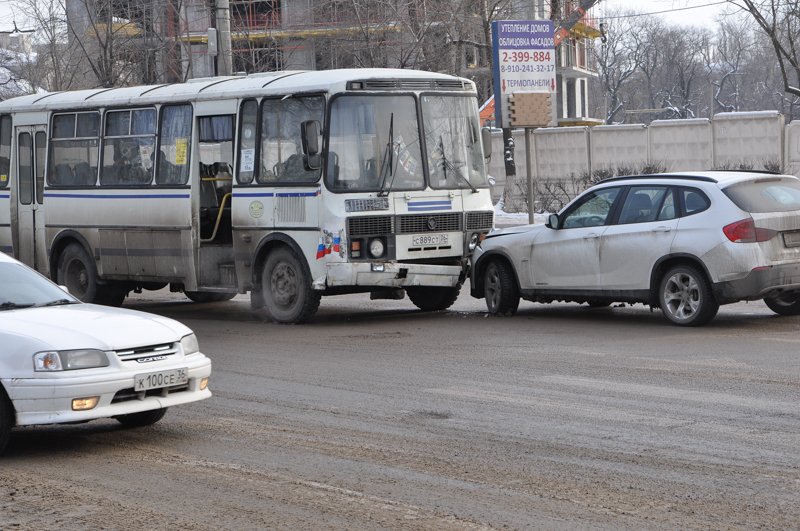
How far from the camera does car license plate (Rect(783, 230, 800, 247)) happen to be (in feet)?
44.4

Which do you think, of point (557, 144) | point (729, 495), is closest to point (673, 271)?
point (729, 495)

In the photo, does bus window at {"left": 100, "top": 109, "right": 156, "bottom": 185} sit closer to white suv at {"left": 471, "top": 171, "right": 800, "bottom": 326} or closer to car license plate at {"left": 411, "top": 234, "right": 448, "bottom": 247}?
car license plate at {"left": 411, "top": 234, "right": 448, "bottom": 247}

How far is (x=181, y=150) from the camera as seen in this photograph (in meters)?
16.9

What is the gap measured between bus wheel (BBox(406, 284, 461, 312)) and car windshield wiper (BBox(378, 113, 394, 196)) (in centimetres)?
186

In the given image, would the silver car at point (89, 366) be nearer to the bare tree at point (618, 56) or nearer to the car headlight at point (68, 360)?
the car headlight at point (68, 360)

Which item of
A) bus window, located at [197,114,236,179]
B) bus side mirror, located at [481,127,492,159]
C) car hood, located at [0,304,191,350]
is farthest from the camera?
bus window, located at [197,114,236,179]

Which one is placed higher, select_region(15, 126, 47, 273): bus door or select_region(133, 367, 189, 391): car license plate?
select_region(15, 126, 47, 273): bus door

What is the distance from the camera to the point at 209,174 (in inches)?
660

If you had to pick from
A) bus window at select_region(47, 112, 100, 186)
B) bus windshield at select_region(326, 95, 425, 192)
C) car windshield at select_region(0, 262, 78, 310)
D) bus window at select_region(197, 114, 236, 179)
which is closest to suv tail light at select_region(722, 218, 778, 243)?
bus windshield at select_region(326, 95, 425, 192)

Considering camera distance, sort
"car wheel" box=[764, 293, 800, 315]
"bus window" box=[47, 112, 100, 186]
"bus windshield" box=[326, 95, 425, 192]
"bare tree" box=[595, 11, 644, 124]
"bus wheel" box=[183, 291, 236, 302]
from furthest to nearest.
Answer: "bare tree" box=[595, 11, 644, 124] < "bus wheel" box=[183, 291, 236, 302] < "bus window" box=[47, 112, 100, 186] < "bus windshield" box=[326, 95, 425, 192] < "car wheel" box=[764, 293, 800, 315]

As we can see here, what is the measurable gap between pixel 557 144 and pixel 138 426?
98.9 ft

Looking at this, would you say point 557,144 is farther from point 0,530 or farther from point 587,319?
point 0,530

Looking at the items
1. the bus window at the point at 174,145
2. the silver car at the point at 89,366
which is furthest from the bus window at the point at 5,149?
the silver car at the point at 89,366

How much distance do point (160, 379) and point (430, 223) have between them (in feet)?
24.9
